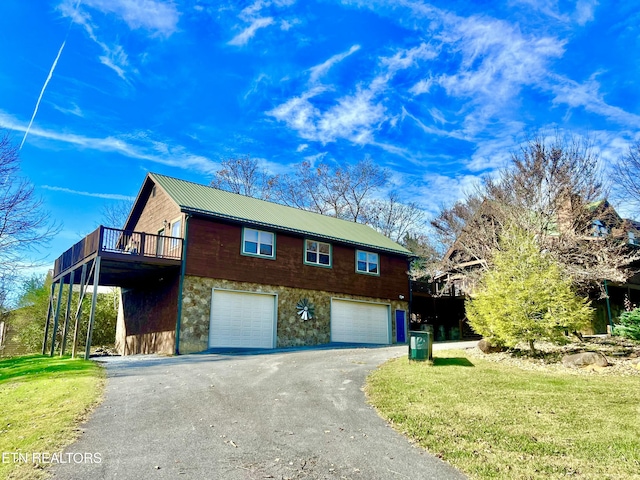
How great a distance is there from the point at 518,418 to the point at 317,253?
14.7m

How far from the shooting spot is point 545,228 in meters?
17.6

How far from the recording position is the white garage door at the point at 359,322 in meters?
21.2

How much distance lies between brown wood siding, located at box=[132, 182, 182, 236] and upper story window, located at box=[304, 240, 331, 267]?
592 centimetres

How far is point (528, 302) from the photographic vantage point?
39.6ft

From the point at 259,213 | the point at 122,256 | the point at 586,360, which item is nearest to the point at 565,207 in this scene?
the point at 586,360

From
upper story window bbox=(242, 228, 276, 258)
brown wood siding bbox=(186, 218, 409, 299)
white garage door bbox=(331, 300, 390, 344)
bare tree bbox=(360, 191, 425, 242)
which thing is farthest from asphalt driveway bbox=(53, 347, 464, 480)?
bare tree bbox=(360, 191, 425, 242)

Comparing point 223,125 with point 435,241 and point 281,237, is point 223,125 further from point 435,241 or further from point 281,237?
point 435,241

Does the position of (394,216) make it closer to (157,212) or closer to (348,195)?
(348,195)

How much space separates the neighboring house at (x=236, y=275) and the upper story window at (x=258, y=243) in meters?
0.04

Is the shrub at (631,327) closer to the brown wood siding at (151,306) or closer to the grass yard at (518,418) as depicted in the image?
the grass yard at (518,418)

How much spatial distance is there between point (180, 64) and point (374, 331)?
48.3ft

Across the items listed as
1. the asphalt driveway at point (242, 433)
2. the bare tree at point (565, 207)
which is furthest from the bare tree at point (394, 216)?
the asphalt driveway at point (242, 433)

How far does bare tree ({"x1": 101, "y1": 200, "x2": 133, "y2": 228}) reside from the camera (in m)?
34.2

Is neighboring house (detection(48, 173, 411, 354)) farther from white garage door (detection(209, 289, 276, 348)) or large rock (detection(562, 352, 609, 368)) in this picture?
large rock (detection(562, 352, 609, 368))
